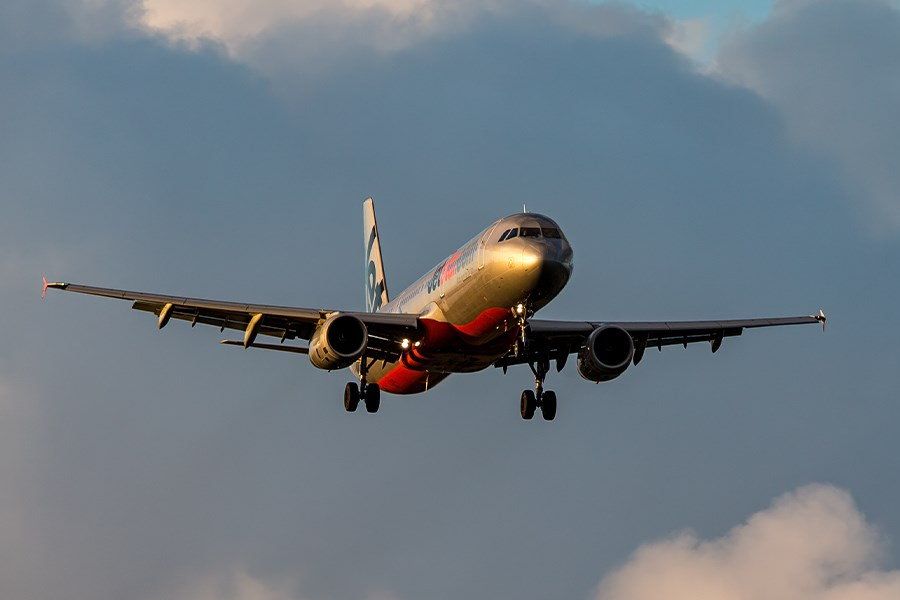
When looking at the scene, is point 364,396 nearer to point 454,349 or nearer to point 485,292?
point 454,349

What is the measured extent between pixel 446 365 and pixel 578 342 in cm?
579

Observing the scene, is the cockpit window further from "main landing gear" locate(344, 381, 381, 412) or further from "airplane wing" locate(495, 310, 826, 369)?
"main landing gear" locate(344, 381, 381, 412)

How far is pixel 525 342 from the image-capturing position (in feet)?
166

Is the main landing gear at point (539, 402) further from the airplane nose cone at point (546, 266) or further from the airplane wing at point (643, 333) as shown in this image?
the airplane nose cone at point (546, 266)

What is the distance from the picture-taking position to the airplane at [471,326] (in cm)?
5012

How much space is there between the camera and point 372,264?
252 feet

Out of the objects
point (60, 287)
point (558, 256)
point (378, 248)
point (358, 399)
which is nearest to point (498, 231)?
point (558, 256)

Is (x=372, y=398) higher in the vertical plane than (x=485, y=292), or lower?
lower

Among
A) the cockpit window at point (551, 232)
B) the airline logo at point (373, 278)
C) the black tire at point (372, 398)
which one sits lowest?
the black tire at point (372, 398)

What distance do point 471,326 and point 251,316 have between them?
8.76 meters

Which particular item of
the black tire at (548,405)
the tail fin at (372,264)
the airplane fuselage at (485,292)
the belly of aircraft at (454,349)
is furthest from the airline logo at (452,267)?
the tail fin at (372,264)

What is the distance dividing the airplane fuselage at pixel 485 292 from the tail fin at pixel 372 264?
588 inches

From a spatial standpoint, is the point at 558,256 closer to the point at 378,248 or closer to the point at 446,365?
the point at 446,365

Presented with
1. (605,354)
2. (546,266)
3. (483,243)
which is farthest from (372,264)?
(546,266)
